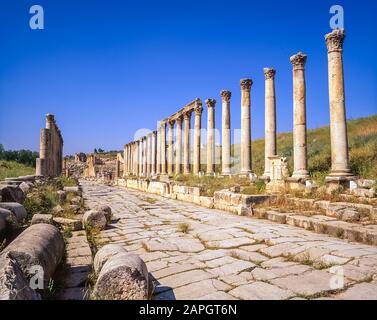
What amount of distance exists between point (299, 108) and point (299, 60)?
1.82 m

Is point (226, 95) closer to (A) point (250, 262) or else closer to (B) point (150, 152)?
(A) point (250, 262)

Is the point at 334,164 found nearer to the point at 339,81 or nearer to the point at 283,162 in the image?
the point at 283,162

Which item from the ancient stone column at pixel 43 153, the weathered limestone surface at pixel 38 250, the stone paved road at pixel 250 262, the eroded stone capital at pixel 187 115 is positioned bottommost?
the stone paved road at pixel 250 262

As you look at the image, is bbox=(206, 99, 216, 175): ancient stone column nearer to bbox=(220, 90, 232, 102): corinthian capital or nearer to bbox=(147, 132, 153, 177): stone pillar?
bbox=(220, 90, 232, 102): corinthian capital

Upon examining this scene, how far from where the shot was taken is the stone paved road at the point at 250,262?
3574 mm

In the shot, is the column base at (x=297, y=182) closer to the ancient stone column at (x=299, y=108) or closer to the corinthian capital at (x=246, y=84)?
the ancient stone column at (x=299, y=108)

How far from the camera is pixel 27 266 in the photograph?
3629 millimetres

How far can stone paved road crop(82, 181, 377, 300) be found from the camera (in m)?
3.57

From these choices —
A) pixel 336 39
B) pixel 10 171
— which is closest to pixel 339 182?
pixel 336 39

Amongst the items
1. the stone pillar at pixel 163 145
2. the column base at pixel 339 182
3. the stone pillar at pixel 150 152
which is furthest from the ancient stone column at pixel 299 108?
the stone pillar at pixel 150 152

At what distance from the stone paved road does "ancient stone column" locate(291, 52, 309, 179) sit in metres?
5.48

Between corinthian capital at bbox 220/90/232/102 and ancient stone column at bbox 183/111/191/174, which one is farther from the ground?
corinthian capital at bbox 220/90/232/102

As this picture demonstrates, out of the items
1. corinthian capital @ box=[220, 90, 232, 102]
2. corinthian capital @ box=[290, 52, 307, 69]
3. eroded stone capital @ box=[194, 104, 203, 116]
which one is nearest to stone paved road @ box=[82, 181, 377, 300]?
corinthian capital @ box=[290, 52, 307, 69]
